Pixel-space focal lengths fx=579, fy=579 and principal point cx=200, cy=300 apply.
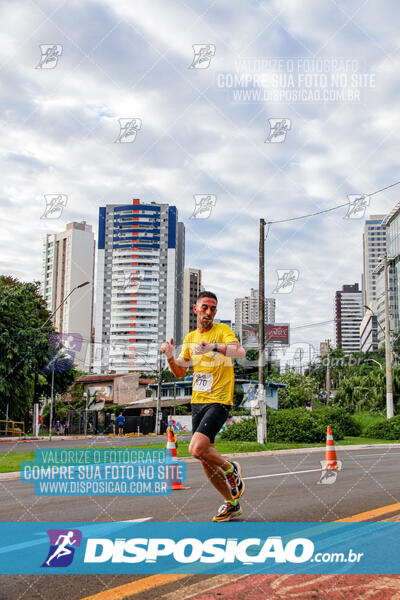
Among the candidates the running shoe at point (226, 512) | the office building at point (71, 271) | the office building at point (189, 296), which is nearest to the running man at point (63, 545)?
the running shoe at point (226, 512)

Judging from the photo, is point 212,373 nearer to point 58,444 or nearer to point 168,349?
point 168,349

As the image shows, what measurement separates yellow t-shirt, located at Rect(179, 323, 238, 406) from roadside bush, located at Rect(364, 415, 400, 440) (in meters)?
26.4

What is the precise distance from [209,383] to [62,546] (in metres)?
1.58

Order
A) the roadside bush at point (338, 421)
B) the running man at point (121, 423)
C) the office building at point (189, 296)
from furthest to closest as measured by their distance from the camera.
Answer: the office building at point (189, 296) → the running man at point (121, 423) → the roadside bush at point (338, 421)

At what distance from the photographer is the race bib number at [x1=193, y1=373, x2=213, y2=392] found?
458cm

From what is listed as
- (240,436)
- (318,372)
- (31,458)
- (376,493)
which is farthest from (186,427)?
(318,372)

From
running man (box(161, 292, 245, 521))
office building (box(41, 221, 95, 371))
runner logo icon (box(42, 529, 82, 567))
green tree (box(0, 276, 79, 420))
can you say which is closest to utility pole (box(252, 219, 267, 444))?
green tree (box(0, 276, 79, 420))

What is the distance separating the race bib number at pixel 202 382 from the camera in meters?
4.58

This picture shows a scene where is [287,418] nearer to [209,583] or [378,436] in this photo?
[378,436]

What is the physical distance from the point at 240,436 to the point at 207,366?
64.8 ft

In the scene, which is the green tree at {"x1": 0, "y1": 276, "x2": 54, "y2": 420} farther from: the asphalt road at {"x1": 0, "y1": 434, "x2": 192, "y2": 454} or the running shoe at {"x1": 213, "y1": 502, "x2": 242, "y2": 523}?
the running shoe at {"x1": 213, "y1": 502, "x2": 242, "y2": 523}

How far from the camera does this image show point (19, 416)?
3381 centimetres

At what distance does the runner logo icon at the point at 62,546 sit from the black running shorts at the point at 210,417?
3.98ft

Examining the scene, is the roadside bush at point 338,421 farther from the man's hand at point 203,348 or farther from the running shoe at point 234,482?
the man's hand at point 203,348
